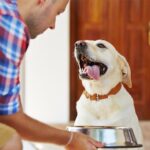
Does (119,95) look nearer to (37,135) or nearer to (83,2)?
(37,135)

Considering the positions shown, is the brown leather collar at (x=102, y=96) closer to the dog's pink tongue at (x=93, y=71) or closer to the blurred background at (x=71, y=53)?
the dog's pink tongue at (x=93, y=71)

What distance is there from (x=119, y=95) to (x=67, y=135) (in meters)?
A: 0.83

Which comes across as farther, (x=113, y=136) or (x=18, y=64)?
(x=113, y=136)

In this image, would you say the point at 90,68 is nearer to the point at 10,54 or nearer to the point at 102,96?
the point at 102,96

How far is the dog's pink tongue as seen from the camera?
7.43 feet

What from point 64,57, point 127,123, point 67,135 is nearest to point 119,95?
point 127,123

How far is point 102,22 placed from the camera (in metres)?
5.08

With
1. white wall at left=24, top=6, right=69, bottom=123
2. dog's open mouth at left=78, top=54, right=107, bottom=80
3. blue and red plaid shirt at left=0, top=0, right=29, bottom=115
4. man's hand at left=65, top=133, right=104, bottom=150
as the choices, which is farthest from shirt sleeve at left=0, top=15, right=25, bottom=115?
white wall at left=24, top=6, right=69, bottom=123

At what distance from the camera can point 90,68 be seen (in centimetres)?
234

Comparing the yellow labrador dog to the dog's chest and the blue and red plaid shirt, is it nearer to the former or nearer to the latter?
the dog's chest

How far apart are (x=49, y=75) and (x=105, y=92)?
263cm

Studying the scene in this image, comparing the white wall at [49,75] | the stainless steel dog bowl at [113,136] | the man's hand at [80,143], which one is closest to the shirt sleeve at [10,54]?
the man's hand at [80,143]

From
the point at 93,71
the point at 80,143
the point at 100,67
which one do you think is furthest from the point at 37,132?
the point at 100,67

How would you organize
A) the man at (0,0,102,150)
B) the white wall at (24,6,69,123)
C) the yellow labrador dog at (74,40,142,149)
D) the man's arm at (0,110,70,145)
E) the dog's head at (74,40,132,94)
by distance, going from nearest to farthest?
the man at (0,0,102,150), the man's arm at (0,110,70,145), the yellow labrador dog at (74,40,142,149), the dog's head at (74,40,132,94), the white wall at (24,6,69,123)
